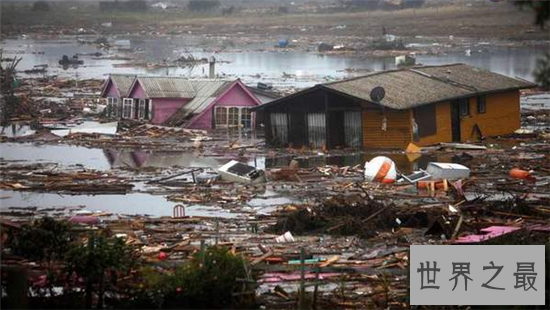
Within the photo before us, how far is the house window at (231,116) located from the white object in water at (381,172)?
11397mm

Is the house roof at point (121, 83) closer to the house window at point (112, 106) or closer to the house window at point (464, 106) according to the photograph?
the house window at point (112, 106)

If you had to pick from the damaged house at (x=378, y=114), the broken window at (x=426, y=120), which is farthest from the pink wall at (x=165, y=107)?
the broken window at (x=426, y=120)

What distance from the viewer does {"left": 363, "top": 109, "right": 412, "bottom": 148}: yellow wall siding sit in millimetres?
31344

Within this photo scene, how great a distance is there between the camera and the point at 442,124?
1286 inches

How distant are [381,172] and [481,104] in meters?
9.30

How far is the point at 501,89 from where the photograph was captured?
114ft

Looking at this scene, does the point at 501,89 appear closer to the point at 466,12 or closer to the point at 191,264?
the point at 191,264

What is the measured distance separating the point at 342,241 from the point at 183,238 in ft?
8.14

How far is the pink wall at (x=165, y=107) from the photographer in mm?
37812

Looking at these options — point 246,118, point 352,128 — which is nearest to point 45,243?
point 352,128

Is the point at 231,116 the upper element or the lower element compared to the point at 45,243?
lower

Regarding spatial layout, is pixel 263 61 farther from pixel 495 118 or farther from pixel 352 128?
pixel 352 128

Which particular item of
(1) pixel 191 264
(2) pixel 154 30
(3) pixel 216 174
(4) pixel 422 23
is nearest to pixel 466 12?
(4) pixel 422 23

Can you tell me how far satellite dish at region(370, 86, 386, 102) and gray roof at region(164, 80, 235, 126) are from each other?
6.71m
